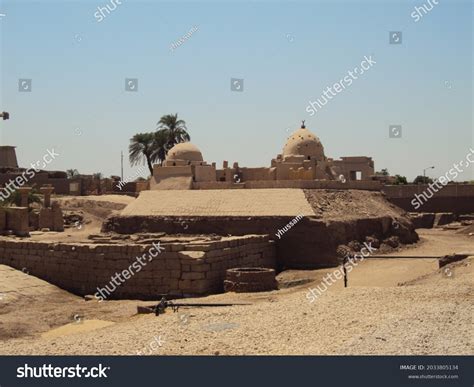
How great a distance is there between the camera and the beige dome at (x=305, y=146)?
116ft

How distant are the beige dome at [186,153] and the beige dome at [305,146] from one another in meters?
4.82

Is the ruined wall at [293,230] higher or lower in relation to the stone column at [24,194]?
lower

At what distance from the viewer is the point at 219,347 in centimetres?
1002

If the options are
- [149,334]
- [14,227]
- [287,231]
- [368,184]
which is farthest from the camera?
[368,184]

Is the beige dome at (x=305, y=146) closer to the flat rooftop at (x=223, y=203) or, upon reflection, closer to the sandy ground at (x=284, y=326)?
the flat rooftop at (x=223, y=203)

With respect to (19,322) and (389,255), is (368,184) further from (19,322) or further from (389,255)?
(19,322)

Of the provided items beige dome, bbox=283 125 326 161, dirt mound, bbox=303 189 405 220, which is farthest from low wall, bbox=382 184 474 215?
dirt mound, bbox=303 189 405 220

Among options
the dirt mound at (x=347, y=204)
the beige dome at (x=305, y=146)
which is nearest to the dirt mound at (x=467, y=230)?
the dirt mound at (x=347, y=204)

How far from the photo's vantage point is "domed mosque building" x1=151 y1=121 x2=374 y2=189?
104 feet

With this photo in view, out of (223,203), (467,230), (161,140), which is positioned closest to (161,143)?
(161,140)

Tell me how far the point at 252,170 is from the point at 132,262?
15.8m

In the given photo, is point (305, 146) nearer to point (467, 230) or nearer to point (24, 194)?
point (467, 230)

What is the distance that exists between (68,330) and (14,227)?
14.6 m
